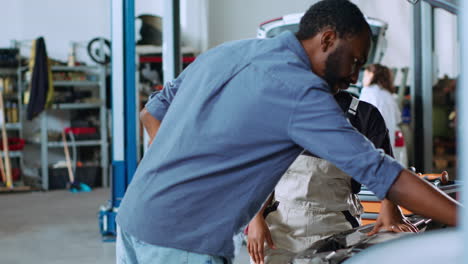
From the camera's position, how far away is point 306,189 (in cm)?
198

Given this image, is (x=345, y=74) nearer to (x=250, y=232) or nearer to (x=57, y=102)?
(x=250, y=232)

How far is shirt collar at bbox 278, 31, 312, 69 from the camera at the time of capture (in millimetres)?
1304

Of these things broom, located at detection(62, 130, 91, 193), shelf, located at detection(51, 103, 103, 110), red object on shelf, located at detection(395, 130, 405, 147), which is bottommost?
broom, located at detection(62, 130, 91, 193)

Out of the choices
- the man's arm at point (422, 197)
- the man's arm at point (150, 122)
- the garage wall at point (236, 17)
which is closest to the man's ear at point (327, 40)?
the man's arm at point (422, 197)

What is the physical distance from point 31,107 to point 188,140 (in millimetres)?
8039

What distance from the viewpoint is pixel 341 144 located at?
3.74ft

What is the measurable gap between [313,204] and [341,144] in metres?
0.86

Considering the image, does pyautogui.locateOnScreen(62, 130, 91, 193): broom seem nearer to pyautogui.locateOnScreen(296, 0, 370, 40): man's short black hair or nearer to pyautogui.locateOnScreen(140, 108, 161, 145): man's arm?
pyautogui.locateOnScreen(140, 108, 161, 145): man's arm

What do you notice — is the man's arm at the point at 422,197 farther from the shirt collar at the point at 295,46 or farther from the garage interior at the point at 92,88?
the garage interior at the point at 92,88

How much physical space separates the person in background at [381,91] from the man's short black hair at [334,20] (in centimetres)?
470

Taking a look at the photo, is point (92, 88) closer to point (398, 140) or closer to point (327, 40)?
point (398, 140)

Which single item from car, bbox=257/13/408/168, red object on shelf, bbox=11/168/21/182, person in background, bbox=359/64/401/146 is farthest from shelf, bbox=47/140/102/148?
person in background, bbox=359/64/401/146

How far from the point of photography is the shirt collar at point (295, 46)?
130cm

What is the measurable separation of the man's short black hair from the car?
190 inches
